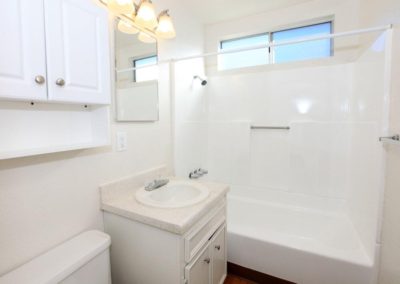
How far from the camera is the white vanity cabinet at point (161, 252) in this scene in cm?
104

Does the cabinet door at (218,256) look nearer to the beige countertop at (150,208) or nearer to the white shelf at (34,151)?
the beige countertop at (150,208)

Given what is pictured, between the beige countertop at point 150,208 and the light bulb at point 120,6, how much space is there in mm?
1043

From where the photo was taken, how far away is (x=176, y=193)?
1.60 m

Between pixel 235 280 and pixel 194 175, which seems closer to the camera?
pixel 235 280

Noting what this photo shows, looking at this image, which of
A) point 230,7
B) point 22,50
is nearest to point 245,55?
point 230,7

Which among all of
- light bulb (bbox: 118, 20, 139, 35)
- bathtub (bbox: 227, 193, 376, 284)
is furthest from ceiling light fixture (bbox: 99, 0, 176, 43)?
bathtub (bbox: 227, 193, 376, 284)

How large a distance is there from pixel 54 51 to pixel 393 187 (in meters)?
1.83

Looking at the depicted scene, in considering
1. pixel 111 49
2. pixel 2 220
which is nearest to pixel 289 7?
pixel 111 49

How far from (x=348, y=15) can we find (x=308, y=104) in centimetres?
88

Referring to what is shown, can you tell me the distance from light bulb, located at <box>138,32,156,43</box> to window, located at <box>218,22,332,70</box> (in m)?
1.10

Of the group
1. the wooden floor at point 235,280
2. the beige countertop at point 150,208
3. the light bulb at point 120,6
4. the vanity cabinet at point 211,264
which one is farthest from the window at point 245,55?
the wooden floor at point 235,280

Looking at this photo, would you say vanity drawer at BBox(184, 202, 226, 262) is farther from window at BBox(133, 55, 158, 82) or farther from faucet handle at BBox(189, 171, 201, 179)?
window at BBox(133, 55, 158, 82)

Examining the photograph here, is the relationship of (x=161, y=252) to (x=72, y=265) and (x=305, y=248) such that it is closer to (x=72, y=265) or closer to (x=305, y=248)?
(x=72, y=265)

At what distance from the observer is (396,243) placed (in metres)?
1.12
